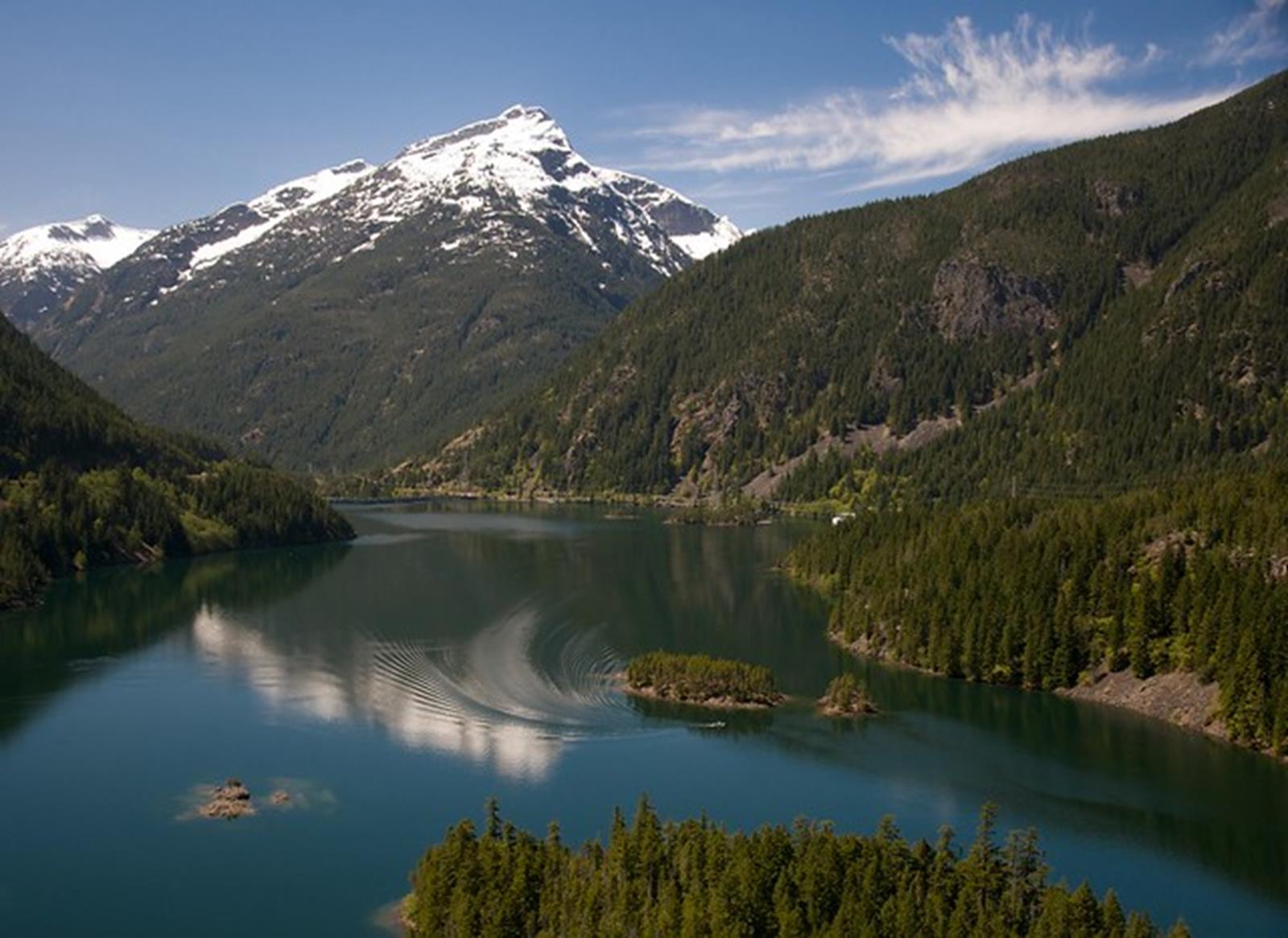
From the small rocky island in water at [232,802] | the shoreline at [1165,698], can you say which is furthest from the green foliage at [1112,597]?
the small rocky island in water at [232,802]

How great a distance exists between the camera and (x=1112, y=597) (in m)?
107

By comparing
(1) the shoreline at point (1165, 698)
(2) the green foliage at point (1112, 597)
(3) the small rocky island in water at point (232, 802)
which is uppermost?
(2) the green foliage at point (1112, 597)

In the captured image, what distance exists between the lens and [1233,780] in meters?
82.8

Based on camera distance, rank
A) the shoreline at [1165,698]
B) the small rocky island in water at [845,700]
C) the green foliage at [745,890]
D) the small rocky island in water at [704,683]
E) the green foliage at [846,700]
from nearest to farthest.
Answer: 1. the green foliage at [745,890]
2. the shoreline at [1165,698]
3. the small rocky island in water at [845,700]
4. the green foliage at [846,700]
5. the small rocky island in water at [704,683]

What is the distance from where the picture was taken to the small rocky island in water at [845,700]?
323 feet

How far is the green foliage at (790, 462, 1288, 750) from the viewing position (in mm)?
93375

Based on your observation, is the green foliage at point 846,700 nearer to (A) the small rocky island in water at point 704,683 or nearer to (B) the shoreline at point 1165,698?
(A) the small rocky island in water at point 704,683

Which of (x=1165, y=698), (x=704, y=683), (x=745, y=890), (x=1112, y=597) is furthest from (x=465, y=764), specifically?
(x=1112, y=597)

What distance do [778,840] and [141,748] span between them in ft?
167

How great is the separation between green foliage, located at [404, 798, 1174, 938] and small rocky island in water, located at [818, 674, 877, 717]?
3507cm

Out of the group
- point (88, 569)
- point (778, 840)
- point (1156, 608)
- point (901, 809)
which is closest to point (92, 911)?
point (778, 840)

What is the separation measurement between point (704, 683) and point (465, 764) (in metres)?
24.1

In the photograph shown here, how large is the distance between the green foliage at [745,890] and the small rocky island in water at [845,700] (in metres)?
35.1

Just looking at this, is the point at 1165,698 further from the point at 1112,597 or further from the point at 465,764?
the point at 465,764
